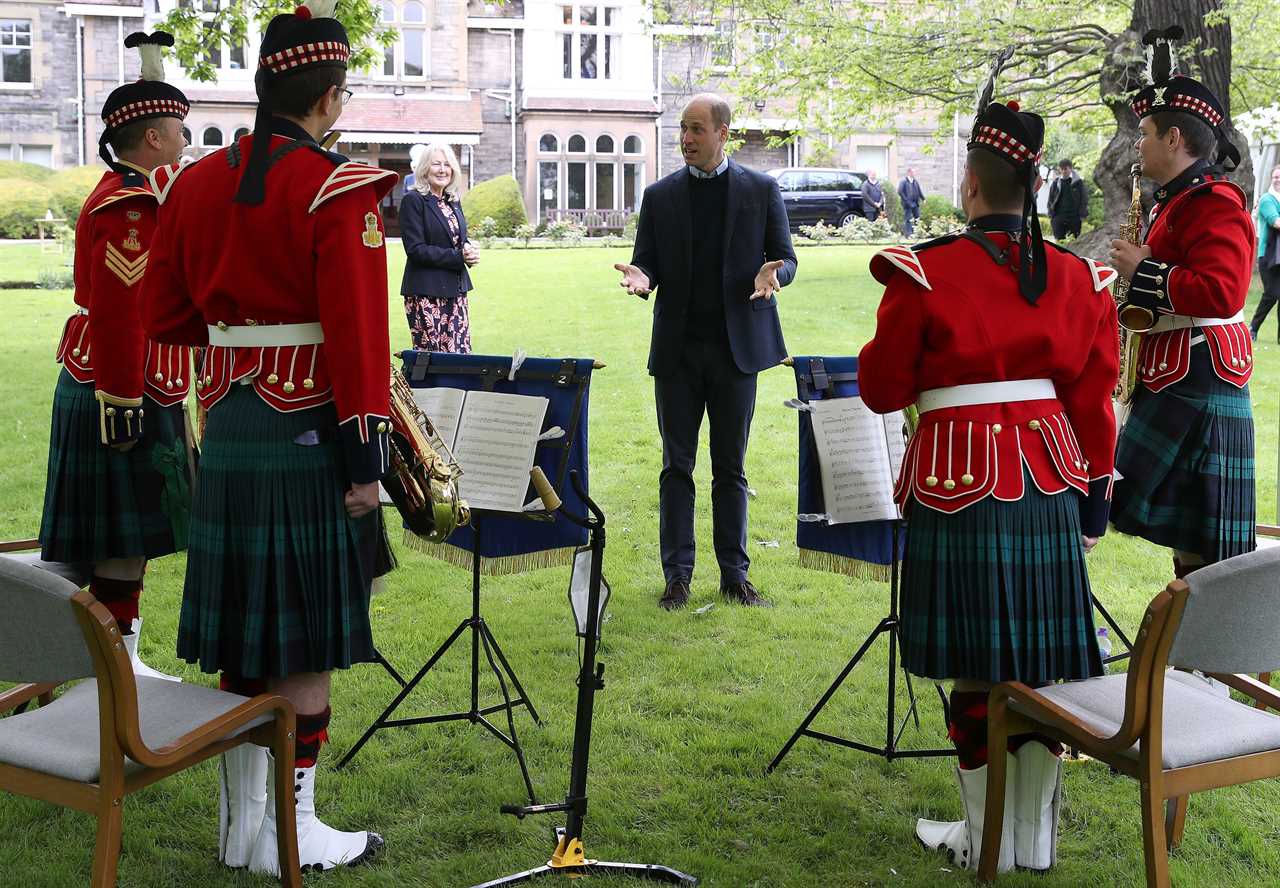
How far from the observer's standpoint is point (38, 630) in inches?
107

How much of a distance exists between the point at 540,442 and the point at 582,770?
48.8 inches

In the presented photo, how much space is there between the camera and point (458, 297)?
8484mm

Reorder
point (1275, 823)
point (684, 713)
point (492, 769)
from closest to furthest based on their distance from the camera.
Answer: point (1275, 823) < point (492, 769) < point (684, 713)

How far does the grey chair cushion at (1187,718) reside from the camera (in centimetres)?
290

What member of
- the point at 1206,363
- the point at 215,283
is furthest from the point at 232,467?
the point at 1206,363

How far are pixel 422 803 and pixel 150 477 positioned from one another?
1.47 meters

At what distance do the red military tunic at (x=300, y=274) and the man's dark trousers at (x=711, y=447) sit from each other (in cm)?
266

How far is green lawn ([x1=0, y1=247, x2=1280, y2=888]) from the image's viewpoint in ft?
11.6

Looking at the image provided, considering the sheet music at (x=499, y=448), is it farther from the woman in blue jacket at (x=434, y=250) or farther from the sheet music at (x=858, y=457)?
the woman in blue jacket at (x=434, y=250)

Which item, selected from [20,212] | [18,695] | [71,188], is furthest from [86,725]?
[71,188]

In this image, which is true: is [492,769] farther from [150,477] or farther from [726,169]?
[726,169]

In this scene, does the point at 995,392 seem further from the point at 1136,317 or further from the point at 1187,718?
the point at 1136,317

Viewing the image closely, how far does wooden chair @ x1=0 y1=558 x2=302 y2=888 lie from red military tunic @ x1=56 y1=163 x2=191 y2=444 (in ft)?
4.34

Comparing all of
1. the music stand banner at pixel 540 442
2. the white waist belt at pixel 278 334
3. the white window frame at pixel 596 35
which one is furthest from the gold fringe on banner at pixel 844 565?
the white window frame at pixel 596 35
